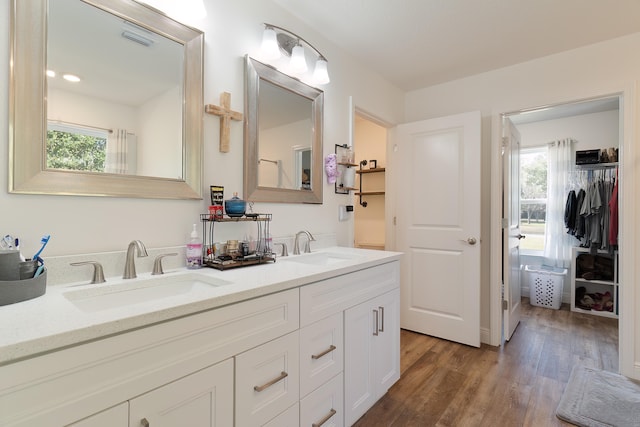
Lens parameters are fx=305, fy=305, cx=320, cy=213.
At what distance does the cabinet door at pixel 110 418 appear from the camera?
71 cm

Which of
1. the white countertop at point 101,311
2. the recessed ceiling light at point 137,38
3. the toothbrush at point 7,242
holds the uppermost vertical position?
the recessed ceiling light at point 137,38

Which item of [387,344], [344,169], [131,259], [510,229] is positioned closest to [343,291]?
[387,344]

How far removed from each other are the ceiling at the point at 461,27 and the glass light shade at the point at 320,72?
0.70ft

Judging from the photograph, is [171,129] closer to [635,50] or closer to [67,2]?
[67,2]

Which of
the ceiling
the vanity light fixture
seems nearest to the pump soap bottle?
the vanity light fixture

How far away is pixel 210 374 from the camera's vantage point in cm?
94

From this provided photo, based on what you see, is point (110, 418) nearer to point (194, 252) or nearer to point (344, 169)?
point (194, 252)

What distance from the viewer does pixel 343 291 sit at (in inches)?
59.4

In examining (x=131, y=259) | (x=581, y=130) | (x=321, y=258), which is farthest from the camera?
(x=581, y=130)

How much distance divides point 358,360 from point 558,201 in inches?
151

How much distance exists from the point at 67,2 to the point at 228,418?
5.28 ft

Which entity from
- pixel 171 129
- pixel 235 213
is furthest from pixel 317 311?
pixel 171 129

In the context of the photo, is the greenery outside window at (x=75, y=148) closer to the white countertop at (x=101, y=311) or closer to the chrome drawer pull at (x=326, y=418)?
the white countertop at (x=101, y=311)

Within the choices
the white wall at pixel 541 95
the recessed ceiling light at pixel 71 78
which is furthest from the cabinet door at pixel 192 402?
the white wall at pixel 541 95
